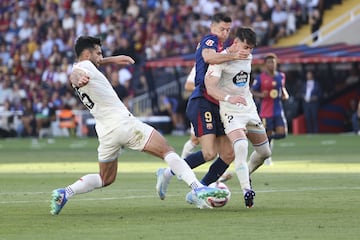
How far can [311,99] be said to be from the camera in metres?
40.5

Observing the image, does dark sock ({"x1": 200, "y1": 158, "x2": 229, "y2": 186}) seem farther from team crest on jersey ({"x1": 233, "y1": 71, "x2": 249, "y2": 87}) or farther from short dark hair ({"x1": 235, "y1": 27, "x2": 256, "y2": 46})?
short dark hair ({"x1": 235, "y1": 27, "x2": 256, "y2": 46})

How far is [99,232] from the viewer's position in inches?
461

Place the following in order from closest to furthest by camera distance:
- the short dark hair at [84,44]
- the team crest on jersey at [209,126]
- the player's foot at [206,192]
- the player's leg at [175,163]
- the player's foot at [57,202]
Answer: the player's foot at [206,192], the player's leg at [175,163], the player's foot at [57,202], the short dark hair at [84,44], the team crest on jersey at [209,126]

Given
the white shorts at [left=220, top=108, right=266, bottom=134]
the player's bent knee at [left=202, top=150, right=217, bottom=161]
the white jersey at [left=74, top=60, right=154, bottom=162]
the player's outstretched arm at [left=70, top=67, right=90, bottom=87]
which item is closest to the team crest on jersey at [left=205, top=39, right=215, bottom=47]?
the white shorts at [left=220, top=108, right=266, bottom=134]

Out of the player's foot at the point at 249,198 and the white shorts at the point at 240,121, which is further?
the white shorts at the point at 240,121

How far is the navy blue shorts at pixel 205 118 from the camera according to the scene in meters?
15.3

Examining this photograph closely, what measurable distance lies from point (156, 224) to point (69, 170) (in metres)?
11.1

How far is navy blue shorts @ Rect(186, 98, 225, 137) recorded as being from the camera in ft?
50.1

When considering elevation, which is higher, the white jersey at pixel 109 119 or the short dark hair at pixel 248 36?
the short dark hair at pixel 248 36

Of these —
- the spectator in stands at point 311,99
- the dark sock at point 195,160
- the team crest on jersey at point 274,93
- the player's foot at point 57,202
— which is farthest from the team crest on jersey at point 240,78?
the spectator in stands at point 311,99

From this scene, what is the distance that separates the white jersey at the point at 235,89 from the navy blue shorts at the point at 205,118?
267 millimetres

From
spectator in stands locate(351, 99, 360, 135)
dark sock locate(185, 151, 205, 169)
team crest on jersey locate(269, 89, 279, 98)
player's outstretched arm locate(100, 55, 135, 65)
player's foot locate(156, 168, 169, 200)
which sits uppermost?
player's outstretched arm locate(100, 55, 135, 65)

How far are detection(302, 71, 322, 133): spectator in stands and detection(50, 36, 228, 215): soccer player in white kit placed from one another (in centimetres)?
2695

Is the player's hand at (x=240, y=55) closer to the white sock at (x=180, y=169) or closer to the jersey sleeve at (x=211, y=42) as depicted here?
the jersey sleeve at (x=211, y=42)
